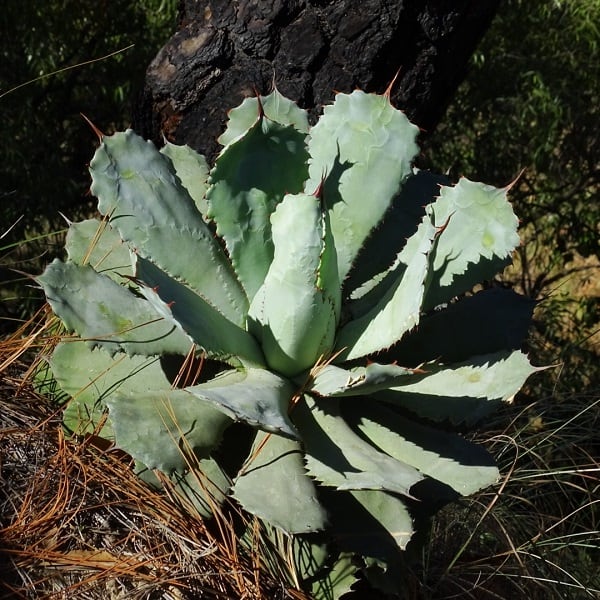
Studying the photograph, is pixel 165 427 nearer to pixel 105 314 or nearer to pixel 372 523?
pixel 105 314

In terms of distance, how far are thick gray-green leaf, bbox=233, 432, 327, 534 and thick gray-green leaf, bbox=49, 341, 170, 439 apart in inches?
8.4

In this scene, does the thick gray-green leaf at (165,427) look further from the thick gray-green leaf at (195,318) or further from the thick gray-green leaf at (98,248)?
the thick gray-green leaf at (98,248)

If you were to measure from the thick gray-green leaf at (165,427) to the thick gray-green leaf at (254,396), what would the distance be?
5cm

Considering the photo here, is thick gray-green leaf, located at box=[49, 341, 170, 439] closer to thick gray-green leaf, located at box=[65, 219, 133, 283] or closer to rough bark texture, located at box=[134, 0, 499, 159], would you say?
thick gray-green leaf, located at box=[65, 219, 133, 283]

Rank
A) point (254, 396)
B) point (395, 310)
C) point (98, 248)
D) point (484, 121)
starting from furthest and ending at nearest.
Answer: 1. point (484, 121)
2. point (98, 248)
3. point (395, 310)
4. point (254, 396)

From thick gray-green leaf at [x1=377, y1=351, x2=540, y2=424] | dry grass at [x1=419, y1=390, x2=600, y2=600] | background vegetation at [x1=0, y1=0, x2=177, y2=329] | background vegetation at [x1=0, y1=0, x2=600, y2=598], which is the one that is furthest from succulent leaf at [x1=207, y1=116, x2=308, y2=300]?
background vegetation at [x1=0, y1=0, x2=177, y2=329]

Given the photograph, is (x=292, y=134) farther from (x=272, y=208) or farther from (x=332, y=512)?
(x=332, y=512)

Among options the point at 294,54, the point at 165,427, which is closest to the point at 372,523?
the point at 165,427

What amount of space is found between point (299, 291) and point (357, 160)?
30 centimetres

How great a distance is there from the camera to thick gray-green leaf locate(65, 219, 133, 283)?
5.42 ft

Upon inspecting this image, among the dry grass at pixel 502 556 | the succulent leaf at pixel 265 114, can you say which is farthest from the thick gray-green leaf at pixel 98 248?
the dry grass at pixel 502 556

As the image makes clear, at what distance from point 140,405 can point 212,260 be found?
1.06 feet

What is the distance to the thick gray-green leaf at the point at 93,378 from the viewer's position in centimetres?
153

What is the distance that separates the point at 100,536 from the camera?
143 centimetres
